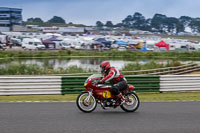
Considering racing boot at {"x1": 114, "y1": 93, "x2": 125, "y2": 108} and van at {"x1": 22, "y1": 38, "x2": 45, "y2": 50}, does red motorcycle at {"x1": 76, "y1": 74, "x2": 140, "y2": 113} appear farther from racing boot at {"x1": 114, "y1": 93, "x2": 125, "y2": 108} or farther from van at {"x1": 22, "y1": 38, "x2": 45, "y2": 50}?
van at {"x1": 22, "y1": 38, "x2": 45, "y2": 50}

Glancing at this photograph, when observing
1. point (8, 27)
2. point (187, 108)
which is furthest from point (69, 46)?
point (187, 108)

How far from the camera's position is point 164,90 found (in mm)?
18109

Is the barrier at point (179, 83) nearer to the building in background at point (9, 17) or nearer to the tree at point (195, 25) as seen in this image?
the building in background at point (9, 17)

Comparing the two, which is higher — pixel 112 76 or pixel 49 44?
pixel 49 44

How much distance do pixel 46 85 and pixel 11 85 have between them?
1444 mm

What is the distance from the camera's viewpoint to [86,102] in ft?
35.8

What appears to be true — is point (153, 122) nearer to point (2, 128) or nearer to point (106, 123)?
point (106, 123)

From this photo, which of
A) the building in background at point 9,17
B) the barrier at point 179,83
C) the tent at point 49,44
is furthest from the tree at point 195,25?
the barrier at point 179,83

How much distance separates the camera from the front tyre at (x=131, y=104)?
11.3 m

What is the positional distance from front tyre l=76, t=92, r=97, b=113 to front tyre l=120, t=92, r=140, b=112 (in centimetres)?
86

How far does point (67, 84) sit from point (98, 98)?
6.37 metres

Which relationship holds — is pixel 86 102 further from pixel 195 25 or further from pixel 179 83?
pixel 195 25

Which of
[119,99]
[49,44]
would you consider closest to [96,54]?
[49,44]

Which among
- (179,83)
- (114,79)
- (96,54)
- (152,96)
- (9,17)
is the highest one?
(9,17)
